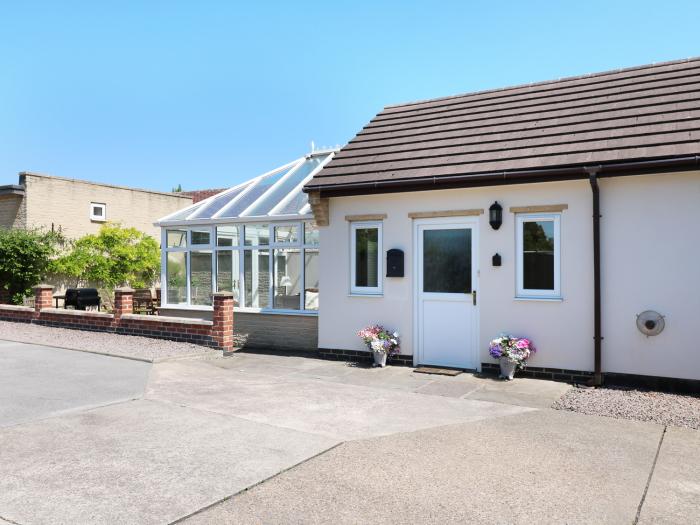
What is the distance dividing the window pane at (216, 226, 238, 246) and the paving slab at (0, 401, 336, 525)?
654cm

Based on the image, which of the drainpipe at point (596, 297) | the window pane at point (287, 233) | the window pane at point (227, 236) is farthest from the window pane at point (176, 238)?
the drainpipe at point (596, 297)

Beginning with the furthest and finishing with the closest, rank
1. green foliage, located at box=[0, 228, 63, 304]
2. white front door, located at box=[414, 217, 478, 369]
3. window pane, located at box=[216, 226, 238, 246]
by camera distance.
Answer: green foliage, located at box=[0, 228, 63, 304], window pane, located at box=[216, 226, 238, 246], white front door, located at box=[414, 217, 478, 369]

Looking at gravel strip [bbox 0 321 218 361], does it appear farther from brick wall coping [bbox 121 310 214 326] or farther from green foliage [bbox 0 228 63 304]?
green foliage [bbox 0 228 63 304]

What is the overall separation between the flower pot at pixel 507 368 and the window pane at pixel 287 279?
4.58 meters

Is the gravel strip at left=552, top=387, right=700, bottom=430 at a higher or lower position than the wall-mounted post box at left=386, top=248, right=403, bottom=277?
lower

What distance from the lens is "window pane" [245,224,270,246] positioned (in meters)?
12.6

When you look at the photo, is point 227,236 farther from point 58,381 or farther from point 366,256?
point 58,381

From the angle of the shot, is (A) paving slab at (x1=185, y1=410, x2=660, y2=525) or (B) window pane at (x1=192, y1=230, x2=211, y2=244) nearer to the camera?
(A) paving slab at (x1=185, y1=410, x2=660, y2=525)

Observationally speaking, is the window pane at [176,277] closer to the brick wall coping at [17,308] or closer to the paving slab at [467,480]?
the brick wall coping at [17,308]

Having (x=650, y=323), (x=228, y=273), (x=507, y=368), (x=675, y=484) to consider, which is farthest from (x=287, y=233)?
(x=675, y=484)

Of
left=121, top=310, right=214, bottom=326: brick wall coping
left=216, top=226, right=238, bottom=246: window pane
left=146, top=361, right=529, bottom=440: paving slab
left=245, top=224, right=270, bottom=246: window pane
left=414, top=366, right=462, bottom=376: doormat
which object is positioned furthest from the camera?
left=216, top=226, right=238, bottom=246: window pane

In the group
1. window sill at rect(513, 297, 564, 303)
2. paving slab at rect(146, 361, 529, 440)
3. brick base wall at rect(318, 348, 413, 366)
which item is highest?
window sill at rect(513, 297, 564, 303)

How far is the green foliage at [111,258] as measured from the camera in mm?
20141

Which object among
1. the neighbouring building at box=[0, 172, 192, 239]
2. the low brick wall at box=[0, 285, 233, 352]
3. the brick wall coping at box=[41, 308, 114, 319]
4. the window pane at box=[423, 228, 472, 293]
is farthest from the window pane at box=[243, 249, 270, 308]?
the neighbouring building at box=[0, 172, 192, 239]
